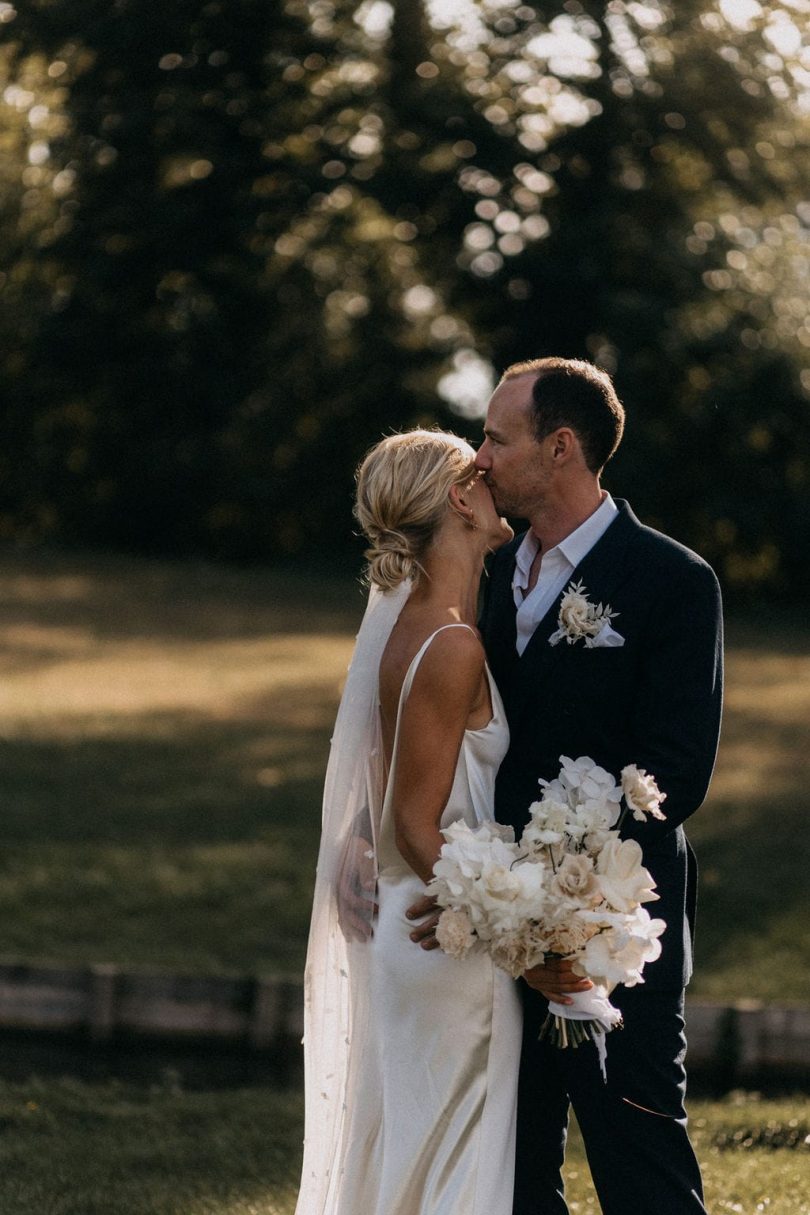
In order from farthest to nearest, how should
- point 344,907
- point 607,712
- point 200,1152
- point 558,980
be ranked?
point 200,1152 < point 344,907 < point 607,712 < point 558,980

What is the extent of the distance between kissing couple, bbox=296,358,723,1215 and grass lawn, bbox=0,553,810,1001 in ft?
15.0

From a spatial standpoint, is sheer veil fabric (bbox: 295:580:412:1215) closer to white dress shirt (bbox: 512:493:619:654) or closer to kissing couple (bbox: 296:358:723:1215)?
kissing couple (bbox: 296:358:723:1215)

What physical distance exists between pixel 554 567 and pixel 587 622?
1.02 feet

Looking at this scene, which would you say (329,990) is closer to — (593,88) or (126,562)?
(593,88)

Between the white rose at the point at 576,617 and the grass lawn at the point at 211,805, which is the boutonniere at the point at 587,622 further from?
the grass lawn at the point at 211,805

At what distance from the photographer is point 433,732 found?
355 cm

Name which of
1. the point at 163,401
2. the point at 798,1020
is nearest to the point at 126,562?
the point at 163,401

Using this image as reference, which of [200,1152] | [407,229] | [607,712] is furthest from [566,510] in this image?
[407,229]

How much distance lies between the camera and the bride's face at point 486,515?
378 centimetres

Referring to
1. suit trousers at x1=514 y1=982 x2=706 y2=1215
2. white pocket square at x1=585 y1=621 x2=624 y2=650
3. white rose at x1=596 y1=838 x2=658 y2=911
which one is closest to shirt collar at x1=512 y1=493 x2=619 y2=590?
white pocket square at x1=585 y1=621 x2=624 y2=650

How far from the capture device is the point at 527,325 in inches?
1166

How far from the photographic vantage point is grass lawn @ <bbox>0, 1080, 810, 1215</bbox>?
527 centimetres

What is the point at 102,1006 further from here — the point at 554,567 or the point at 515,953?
the point at 515,953

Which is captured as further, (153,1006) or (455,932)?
(153,1006)
